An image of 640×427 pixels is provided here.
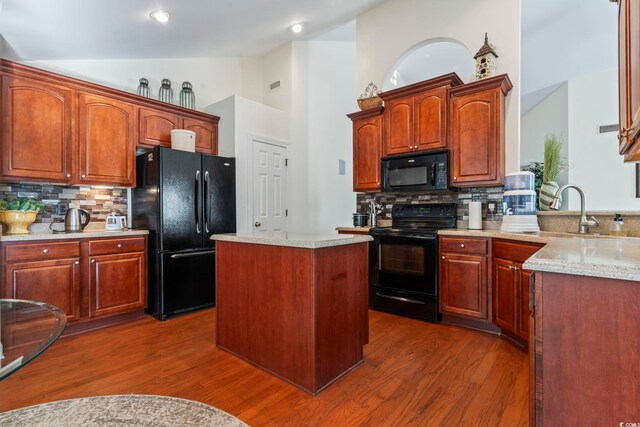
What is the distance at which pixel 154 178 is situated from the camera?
3289 mm

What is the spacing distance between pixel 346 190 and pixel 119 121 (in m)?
3.44

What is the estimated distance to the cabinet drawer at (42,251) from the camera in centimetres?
257

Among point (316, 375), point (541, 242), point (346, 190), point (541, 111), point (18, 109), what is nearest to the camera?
point (316, 375)

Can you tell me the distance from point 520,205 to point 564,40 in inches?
128

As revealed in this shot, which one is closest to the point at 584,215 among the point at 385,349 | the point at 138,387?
the point at 385,349

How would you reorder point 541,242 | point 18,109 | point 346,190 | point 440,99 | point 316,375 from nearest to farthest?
point 316,375 → point 541,242 → point 18,109 → point 440,99 → point 346,190

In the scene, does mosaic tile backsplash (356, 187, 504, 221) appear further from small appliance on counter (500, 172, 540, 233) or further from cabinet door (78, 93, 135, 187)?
cabinet door (78, 93, 135, 187)

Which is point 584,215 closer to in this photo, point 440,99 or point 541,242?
point 541,242

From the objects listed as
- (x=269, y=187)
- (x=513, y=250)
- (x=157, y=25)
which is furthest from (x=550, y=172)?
(x=157, y=25)

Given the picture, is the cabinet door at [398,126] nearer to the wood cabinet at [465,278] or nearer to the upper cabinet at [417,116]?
the upper cabinet at [417,116]

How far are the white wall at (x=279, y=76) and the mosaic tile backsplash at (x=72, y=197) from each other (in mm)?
2494

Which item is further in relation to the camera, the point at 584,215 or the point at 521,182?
the point at 521,182

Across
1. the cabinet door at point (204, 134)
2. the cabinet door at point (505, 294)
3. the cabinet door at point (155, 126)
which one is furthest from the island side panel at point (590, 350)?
the cabinet door at point (204, 134)

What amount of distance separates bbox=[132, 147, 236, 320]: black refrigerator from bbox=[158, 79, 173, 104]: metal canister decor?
3.07 feet
